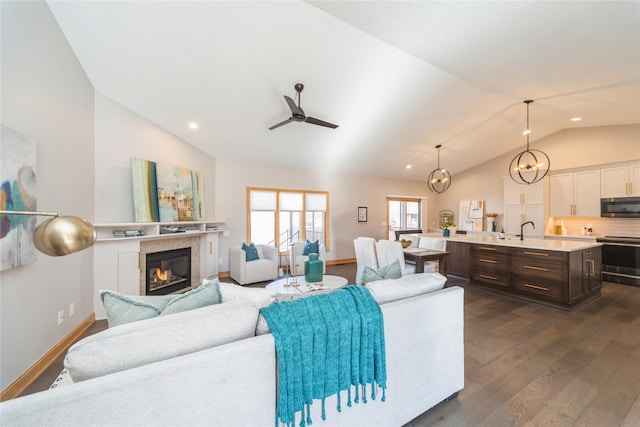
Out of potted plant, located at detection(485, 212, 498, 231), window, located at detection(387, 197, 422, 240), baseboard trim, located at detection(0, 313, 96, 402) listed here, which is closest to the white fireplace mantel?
baseboard trim, located at detection(0, 313, 96, 402)

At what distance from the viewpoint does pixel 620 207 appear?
5.15 metres

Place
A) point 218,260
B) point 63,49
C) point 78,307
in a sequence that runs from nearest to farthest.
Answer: point 63,49
point 78,307
point 218,260

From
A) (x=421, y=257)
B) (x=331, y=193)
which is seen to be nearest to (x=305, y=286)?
(x=421, y=257)

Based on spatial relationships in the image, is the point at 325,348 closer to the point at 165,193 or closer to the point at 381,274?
the point at 381,274

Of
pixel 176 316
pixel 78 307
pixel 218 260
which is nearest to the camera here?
pixel 176 316

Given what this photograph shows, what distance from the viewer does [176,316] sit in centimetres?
119

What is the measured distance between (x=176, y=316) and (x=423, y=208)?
8824 millimetres

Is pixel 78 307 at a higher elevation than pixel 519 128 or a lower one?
lower

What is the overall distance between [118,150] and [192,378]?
3848 millimetres

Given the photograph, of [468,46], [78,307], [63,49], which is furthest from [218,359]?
[468,46]

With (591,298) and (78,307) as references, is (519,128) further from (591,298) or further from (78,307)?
(78,307)

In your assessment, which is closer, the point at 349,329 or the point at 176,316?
the point at 176,316

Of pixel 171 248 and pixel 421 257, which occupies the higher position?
pixel 171 248

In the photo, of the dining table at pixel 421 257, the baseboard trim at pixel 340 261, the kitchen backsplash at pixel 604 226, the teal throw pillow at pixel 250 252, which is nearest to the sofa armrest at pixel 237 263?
the teal throw pillow at pixel 250 252
